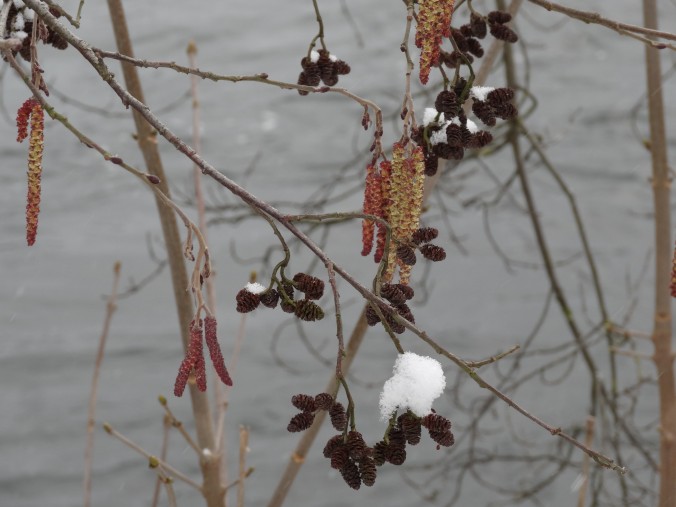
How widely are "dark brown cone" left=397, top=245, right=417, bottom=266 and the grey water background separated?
2.61m

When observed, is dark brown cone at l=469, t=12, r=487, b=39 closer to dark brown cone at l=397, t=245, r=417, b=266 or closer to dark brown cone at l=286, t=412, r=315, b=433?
dark brown cone at l=397, t=245, r=417, b=266

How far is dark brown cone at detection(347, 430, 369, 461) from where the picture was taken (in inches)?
34.2

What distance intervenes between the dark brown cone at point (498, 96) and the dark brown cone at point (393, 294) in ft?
0.79

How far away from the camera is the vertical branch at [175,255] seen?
1.53 metres

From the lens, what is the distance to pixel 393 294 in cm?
90

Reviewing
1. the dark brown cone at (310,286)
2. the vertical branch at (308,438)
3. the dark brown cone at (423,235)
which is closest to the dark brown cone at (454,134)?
the dark brown cone at (423,235)

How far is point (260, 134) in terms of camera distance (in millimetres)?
5234

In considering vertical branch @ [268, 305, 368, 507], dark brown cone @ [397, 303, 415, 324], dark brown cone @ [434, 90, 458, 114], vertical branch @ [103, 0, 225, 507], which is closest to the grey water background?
vertical branch @ [103, 0, 225, 507]

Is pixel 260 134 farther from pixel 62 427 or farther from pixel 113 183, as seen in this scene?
pixel 62 427

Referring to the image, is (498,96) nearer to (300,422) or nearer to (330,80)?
(330,80)

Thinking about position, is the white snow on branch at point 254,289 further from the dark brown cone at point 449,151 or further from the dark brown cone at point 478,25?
the dark brown cone at point 478,25

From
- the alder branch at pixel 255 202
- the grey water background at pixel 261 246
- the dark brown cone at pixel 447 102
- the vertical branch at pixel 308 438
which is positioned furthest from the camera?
the grey water background at pixel 261 246

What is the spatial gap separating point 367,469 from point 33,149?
1.50 ft

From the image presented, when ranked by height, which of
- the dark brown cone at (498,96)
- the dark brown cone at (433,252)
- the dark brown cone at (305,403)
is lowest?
the dark brown cone at (305,403)
